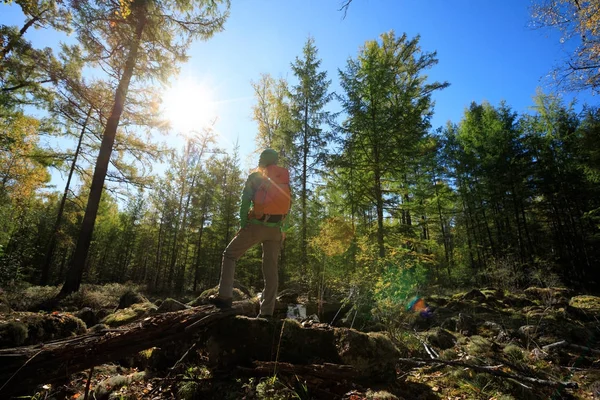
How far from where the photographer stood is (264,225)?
11.9ft

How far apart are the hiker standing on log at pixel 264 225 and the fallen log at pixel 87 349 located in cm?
63

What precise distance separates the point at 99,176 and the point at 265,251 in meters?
9.46

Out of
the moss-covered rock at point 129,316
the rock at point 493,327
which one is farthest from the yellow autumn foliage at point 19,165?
the rock at point 493,327

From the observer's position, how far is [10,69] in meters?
9.41

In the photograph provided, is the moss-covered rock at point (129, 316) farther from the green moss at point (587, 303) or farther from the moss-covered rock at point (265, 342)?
the green moss at point (587, 303)

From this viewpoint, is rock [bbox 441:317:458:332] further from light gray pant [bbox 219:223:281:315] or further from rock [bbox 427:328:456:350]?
light gray pant [bbox 219:223:281:315]

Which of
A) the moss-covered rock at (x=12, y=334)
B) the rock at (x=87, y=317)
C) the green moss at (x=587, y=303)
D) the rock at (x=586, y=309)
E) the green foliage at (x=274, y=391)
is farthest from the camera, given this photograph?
the green moss at (x=587, y=303)

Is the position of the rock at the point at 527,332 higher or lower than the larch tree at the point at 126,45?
lower

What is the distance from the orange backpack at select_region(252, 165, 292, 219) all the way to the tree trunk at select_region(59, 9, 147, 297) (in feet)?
29.0

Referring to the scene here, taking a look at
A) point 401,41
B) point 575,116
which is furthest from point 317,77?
point 575,116

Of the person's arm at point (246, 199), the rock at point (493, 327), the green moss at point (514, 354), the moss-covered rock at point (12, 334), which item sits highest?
the person's arm at point (246, 199)

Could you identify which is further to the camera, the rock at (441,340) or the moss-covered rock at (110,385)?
the rock at (441,340)

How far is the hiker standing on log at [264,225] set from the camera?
A: 141 inches

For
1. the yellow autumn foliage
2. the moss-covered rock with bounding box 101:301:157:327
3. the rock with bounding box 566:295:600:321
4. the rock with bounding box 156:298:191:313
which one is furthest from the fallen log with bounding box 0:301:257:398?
the yellow autumn foliage
